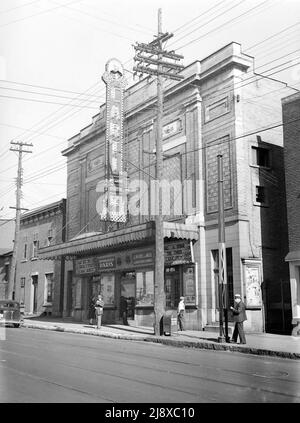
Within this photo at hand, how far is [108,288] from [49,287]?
31.8ft

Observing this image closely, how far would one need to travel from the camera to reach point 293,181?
68.0 feet

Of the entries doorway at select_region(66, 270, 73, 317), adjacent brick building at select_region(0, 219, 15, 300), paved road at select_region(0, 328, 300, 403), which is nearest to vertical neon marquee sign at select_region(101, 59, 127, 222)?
doorway at select_region(66, 270, 73, 317)

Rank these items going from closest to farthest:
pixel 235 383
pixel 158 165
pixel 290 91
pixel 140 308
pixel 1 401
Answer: pixel 1 401
pixel 235 383
pixel 158 165
pixel 290 91
pixel 140 308

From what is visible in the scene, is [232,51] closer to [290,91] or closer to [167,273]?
[290,91]

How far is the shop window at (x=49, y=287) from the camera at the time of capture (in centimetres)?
3816

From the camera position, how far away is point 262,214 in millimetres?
23156

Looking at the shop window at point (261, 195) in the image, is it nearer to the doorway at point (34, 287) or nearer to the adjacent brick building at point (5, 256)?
the doorway at point (34, 287)

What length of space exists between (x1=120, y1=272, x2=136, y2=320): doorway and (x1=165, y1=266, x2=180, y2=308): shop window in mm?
3046

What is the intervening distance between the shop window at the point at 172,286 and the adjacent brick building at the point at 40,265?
12993 mm

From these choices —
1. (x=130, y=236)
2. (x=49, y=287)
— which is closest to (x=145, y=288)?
(x=130, y=236)

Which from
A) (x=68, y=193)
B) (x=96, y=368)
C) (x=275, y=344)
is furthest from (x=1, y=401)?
(x=68, y=193)

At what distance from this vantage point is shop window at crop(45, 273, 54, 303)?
125 ft

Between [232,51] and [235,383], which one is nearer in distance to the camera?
[235,383]
